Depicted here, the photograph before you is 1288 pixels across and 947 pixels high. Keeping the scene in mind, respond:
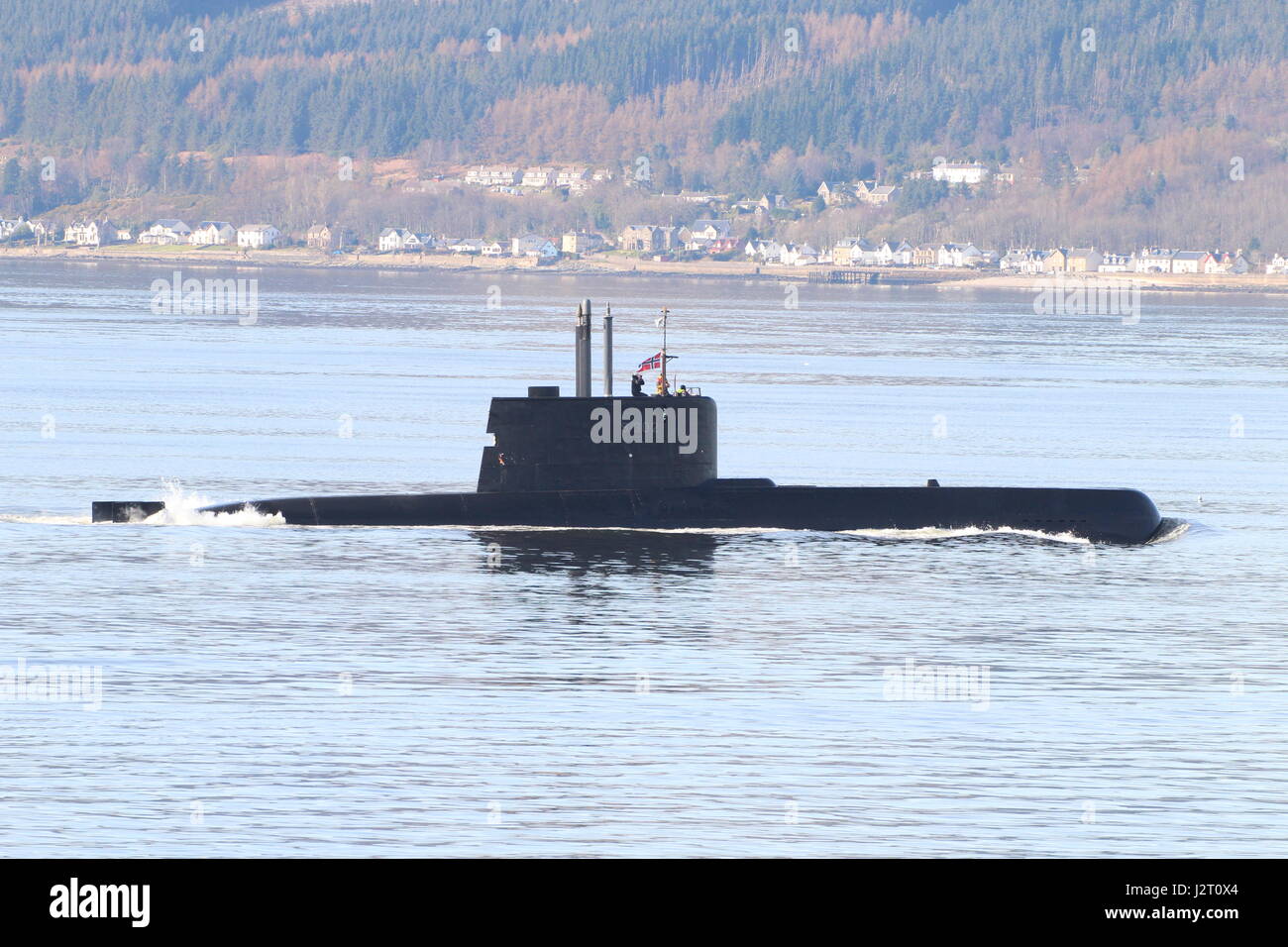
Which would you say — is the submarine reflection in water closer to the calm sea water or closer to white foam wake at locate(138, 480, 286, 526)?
the calm sea water

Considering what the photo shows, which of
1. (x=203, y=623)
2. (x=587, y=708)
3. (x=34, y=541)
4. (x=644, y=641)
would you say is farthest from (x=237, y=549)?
(x=587, y=708)

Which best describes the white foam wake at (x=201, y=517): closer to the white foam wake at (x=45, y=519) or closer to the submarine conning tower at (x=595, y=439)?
the white foam wake at (x=45, y=519)

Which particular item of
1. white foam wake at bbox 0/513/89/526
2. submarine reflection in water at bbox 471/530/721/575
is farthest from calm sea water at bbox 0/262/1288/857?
white foam wake at bbox 0/513/89/526

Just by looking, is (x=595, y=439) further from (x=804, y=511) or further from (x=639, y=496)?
(x=804, y=511)

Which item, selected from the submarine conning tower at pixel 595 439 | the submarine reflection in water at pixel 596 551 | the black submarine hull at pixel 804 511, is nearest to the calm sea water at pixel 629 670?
the submarine reflection in water at pixel 596 551

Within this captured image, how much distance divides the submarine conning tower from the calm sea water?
1.42 metres

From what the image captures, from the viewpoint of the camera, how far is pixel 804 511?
42.8 m

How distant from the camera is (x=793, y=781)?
76.0ft

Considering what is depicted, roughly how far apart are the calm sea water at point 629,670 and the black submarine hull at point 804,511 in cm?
42

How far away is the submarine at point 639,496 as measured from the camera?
39.8m

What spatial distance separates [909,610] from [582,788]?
13483mm

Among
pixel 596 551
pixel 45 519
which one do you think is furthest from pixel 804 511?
pixel 45 519
